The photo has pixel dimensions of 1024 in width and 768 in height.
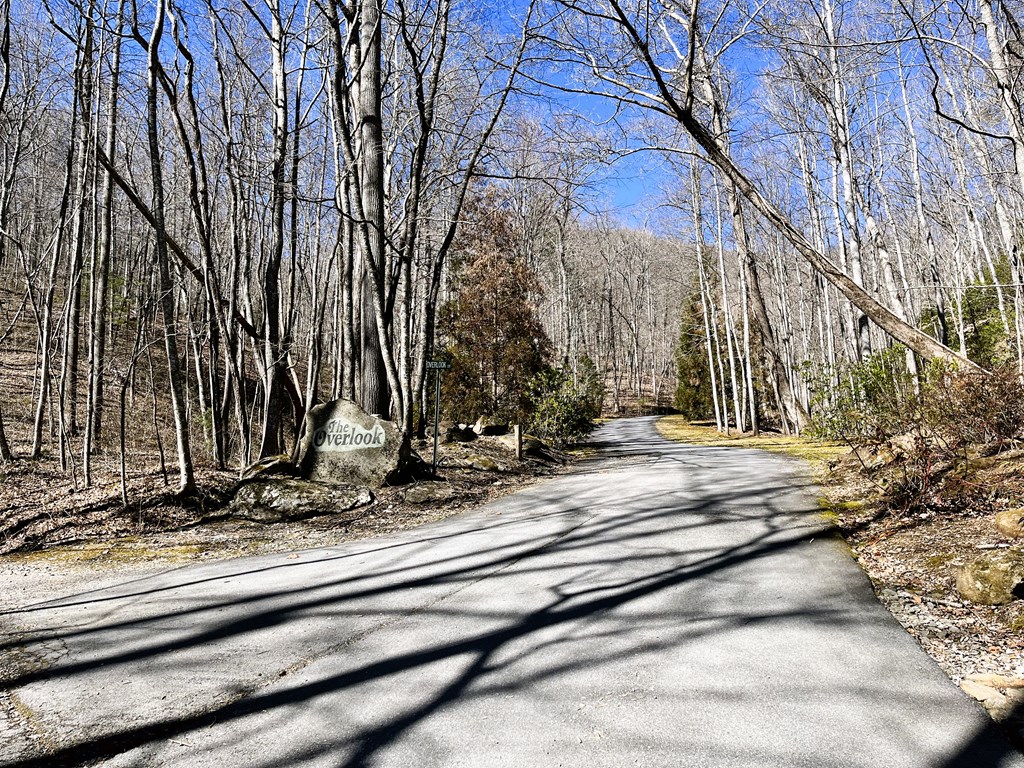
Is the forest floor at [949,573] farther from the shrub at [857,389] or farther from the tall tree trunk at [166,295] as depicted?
the tall tree trunk at [166,295]

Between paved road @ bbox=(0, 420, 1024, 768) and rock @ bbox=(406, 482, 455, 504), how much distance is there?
2.97 meters

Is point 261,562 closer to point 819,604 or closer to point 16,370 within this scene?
point 819,604

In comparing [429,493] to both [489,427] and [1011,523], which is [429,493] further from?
[489,427]

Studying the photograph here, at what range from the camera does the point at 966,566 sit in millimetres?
4059

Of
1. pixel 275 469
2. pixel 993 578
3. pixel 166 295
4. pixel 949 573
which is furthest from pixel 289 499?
pixel 993 578

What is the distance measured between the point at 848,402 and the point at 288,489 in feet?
43.6

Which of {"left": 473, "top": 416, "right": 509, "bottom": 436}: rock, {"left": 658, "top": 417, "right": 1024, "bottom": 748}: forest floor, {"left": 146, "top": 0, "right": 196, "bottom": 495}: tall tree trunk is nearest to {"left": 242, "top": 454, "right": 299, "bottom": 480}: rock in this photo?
{"left": 146, "top": 0, "right": 196, "bottom": 495}: tall tree trunk

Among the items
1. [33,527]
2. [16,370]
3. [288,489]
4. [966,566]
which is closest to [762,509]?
[966,566]

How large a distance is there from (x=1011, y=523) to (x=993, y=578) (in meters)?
1.36

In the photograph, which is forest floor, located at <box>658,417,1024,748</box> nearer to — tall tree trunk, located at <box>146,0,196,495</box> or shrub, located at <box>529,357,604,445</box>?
tall tree trunk, located at <box>146,0,196,495</box>

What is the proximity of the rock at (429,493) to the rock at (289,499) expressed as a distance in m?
0.59

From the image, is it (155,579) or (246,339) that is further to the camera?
(246,339)

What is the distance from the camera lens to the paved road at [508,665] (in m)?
2.54

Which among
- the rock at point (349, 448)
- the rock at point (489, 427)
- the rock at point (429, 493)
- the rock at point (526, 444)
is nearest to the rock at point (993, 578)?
the rock at point (429, 493)
